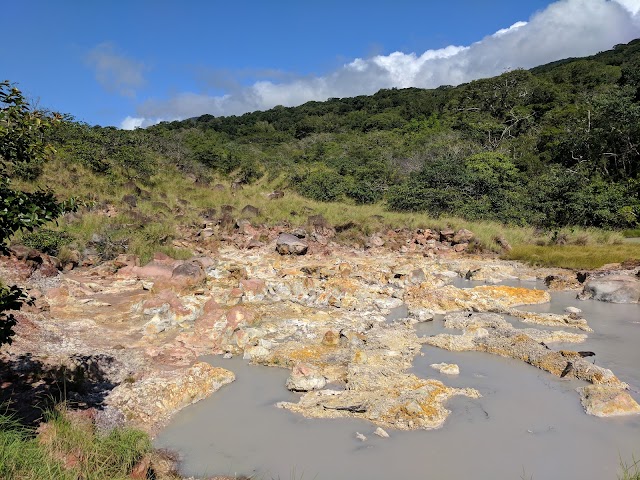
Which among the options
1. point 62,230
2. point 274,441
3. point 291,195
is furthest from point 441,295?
point 291,195

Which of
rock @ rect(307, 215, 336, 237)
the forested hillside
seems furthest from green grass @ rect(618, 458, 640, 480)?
rock @ rect(307, 215, 336, 237)

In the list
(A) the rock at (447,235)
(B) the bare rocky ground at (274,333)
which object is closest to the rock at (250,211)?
(B) the bare rocky ground at (274,333)

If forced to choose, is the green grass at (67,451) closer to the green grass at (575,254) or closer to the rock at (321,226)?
the rock at (321,226)

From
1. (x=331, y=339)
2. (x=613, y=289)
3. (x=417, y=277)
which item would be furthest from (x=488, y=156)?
(x=331, y=339)

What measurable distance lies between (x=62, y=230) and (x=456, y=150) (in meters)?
18.7

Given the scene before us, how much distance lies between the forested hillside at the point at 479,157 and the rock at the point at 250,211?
15.2ft

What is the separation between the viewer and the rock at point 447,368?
19.0ft

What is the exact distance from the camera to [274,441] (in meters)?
4.38

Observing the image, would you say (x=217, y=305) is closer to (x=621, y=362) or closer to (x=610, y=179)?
(x=621, y=362)

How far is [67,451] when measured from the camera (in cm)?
349

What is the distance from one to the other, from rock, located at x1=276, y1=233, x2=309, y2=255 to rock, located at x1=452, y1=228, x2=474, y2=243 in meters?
4.87

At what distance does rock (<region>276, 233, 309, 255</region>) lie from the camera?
43.6 ft

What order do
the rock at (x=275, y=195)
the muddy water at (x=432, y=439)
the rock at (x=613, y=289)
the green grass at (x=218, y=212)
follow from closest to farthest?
the muddy water at (x=432, y=439), the rock at (x=613, y=289), the green grass at (x=218, y=212), the rock at (x=275, y=195)

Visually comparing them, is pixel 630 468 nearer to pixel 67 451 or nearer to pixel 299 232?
pixel 67 451
